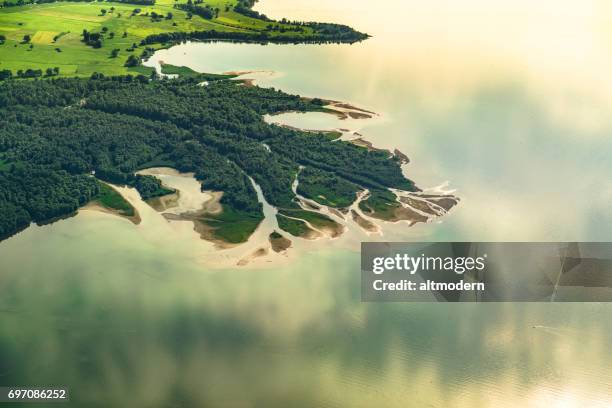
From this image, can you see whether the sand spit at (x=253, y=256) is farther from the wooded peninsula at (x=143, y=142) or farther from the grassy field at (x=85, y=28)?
the grassy field at (x=85, y=28)

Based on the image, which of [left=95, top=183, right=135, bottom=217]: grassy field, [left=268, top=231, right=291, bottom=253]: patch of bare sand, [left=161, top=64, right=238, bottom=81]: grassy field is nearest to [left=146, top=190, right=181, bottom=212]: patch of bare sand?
[left=95, top=183, right=135, bottom=217]: grassy field

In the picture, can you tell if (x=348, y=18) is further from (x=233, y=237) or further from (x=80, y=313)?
(x=80, y=313)

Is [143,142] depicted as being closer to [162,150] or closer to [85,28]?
[162,150]

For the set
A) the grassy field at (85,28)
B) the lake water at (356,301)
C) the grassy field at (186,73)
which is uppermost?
the grassy field at (85,28)

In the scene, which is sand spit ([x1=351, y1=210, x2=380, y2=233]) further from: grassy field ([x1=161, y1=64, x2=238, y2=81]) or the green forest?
grassy field ([x1=161, y1=64, x2=238, y2=81])

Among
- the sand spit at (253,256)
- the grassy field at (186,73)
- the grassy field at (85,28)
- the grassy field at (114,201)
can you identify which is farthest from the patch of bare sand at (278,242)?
the grassy field at (85,28)

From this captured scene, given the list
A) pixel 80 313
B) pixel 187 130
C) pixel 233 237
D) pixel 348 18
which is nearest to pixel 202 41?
pixel 348 18

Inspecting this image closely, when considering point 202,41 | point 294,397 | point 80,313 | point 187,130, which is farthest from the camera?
point 202,41
